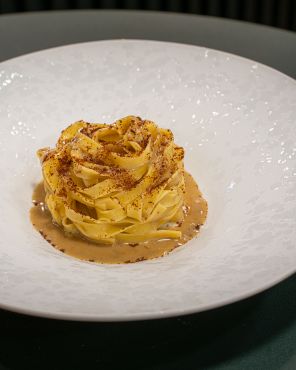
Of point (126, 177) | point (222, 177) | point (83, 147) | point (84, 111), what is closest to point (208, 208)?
point (222, 177)

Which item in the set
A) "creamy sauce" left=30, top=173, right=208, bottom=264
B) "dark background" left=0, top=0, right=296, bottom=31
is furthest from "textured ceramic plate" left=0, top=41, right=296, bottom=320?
"dark background" left=0, top=0, right=296, bottom=31

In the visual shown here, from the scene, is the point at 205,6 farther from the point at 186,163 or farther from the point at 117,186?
the point at 117,186

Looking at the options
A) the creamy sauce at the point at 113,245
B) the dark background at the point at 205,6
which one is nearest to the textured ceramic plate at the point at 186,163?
the creamy sauce at the point at 113,245

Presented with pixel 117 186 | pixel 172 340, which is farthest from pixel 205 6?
pixel 172 340

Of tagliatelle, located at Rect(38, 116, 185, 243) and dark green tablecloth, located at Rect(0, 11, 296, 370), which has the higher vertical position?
tagliatelle, located at Rect(38, 116, 185, 243)

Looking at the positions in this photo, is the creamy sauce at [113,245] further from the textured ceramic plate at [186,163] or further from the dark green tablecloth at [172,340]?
the dark green tablecloth at [172,340]

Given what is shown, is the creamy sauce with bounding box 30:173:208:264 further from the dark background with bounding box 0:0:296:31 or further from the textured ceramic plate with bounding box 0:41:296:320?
the dark background with bounding box 0:0:296:31
